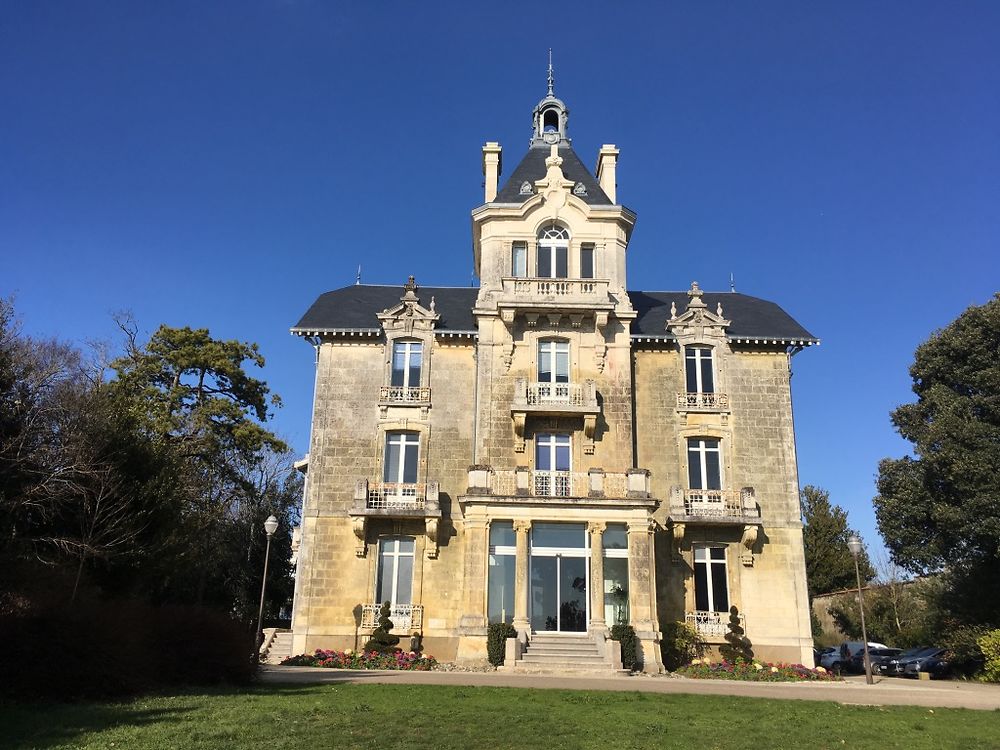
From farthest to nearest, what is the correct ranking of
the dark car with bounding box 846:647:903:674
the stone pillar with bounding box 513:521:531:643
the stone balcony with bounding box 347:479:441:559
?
1. the dark car with bounding box 846:647:903:674
2. the stone balcony with bounding box 347:479:441:559
3. the stone pillar with bounding box 513:521:531:643

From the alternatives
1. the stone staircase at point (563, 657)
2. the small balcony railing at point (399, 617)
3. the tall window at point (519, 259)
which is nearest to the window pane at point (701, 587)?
the stone staircase at point (563, 657)

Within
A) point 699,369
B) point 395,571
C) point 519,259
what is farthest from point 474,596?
point 519,259

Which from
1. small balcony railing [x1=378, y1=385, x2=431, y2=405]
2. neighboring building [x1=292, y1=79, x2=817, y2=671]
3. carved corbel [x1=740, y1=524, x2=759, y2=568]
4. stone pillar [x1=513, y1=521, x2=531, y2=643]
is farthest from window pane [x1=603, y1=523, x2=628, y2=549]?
small balcony railing [x1=378, y1=385, x2=431, y2=405]

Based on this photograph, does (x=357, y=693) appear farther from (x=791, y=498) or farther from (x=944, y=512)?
(x=944, y=512)

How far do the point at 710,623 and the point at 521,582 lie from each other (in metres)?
6.54

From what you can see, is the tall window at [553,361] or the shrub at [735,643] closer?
Result: the shrub at [735,643]

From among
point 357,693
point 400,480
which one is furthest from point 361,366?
point 357,693

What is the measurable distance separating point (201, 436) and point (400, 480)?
10452 millimetres

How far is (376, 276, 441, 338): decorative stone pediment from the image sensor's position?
27719mm

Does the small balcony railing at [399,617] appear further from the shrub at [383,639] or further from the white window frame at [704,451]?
the white window frame at [704,451]

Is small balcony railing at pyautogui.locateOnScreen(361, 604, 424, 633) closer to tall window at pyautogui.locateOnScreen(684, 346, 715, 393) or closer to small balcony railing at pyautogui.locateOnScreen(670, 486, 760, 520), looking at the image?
small balcony railing at pyautogui.locateOnScreen(670, 486, 760, 520)

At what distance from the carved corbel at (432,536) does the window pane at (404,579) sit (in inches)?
29.9

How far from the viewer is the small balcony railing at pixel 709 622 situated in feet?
82.3

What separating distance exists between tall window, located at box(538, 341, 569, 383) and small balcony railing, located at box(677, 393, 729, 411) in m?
4.13
